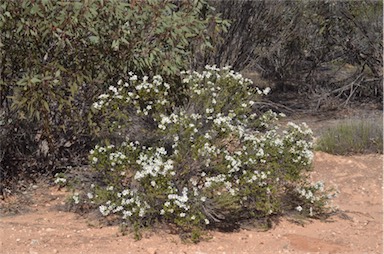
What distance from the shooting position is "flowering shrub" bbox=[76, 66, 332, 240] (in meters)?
4.66

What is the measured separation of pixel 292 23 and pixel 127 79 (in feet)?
19.8

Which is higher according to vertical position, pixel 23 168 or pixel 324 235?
pixel 324 235

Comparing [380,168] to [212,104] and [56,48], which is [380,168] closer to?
[212,104]

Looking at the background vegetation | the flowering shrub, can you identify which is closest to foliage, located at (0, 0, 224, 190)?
the background vegetation

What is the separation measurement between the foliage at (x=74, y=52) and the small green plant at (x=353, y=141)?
259 cm

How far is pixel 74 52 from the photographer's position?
520 centimetres

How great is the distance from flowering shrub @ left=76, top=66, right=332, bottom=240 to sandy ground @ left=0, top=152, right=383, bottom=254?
0.56 ft

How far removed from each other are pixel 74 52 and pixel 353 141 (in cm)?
402

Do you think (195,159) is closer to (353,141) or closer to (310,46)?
(353,141)

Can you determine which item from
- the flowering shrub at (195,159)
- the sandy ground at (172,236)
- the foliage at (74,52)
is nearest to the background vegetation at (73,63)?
the foliage at (74,52)

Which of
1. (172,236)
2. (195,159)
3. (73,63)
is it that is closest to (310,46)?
(73,63)

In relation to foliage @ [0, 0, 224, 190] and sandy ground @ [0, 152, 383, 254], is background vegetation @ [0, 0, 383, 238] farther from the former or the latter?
sandy ground @ [0, 152, 383, 254]

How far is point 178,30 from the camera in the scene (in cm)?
527

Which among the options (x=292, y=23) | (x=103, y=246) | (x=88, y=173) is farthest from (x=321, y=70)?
(x=103, y=246)
